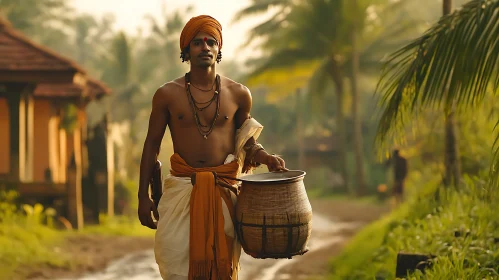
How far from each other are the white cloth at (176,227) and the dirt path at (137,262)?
4.57 m

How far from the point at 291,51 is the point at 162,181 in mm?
23034

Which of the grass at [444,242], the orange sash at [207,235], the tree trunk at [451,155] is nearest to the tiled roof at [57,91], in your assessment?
the grass at [444,242]

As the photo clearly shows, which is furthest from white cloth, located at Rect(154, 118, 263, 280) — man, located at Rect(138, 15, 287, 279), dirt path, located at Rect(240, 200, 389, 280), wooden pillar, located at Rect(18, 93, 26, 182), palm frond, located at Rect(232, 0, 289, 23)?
palm frond, located at Rect(232, 0, 289, 23)

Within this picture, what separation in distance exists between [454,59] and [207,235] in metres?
2.06

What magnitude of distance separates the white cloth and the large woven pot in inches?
11.0

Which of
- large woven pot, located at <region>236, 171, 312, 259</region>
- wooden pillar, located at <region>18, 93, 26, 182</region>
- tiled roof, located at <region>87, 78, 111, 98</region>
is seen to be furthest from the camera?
tiled roof, located at <region>87, 78, 111, 98</region>

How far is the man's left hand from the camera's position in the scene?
4273 millimetres

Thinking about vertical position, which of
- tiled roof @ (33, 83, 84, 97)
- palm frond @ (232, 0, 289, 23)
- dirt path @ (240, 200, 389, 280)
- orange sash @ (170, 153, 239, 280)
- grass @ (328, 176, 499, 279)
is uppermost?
palm frond @ (232, 0, 289, 23)

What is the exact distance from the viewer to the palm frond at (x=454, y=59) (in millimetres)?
4793

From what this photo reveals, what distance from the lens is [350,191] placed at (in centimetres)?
3008

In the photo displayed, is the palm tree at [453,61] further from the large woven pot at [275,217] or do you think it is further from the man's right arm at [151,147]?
the man's right arm at [151,147]

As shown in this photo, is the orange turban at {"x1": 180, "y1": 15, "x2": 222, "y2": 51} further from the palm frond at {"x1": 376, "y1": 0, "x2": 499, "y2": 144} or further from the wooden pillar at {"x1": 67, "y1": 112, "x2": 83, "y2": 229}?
the wooden pillar at {"x1": 67, "y1": 112, "x2": 83, "y2": 229}

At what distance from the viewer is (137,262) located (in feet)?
33.6

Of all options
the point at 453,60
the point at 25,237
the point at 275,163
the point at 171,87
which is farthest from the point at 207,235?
the point at 25,237
